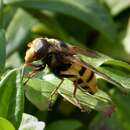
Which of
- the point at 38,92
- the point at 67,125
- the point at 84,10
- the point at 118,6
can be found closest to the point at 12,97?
the point at 38,92

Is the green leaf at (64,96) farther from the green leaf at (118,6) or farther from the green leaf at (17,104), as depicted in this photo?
the green leaf at (118,6)

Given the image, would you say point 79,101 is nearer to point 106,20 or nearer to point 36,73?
point 36,73

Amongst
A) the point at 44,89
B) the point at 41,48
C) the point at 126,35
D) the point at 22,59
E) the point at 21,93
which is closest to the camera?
the point at 21,93

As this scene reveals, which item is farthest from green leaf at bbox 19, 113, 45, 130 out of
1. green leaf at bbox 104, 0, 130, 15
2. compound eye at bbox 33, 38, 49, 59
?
green leaf at bbox 104, 0, 130, 15

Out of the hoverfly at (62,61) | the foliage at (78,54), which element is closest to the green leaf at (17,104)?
the foliage at (78,54)

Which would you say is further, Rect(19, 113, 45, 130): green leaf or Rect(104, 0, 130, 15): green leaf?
Rect(104, 0, 130, 15): green leaf

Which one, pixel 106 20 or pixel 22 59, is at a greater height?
pixel 106 20

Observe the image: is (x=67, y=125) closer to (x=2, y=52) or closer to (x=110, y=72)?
(x=110, y=72)

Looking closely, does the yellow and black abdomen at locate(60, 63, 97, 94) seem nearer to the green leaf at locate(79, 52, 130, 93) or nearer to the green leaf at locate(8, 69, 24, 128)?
the green leaf at locate(79, 52, 130, 93)

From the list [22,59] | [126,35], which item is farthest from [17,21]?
[126,35]
